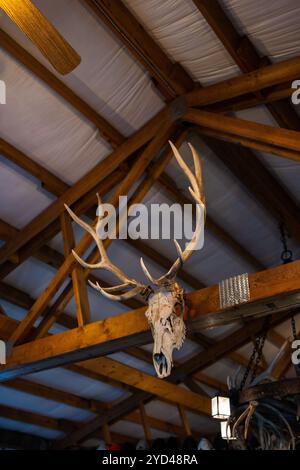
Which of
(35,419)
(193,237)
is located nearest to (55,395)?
(35,419)

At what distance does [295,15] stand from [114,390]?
6774 millimetres

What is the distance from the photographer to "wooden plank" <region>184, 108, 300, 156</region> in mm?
4133

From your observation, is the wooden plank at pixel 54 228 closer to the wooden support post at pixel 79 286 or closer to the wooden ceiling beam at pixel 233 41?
the wooden support post at pixel 79 286

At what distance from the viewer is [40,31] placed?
2836 mm

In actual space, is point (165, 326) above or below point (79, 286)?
below

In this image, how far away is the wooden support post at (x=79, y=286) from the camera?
15.4 feet

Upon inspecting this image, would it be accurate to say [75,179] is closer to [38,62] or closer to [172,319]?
[38,62]

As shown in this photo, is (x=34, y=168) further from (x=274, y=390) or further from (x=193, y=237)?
(x=274, y=390)

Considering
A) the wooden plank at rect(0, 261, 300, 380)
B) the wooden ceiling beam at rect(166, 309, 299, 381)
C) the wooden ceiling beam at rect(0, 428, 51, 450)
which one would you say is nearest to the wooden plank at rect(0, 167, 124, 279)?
the wooden plank at rect(0, 261, 300, 380)

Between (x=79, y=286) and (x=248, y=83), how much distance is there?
88.5 inches

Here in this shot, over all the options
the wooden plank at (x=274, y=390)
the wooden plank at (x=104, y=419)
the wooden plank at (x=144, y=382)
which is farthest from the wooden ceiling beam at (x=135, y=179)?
the wooden plank at (x=104, y=419)

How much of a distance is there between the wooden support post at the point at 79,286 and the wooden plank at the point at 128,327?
13 centimetres

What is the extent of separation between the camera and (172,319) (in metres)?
3.85

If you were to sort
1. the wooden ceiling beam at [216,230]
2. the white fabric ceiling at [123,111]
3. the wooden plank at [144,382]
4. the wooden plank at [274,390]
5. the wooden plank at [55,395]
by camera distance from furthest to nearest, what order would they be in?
1. the wooden plank at [55,395]
2. the wooden plank at [144,382]
3. the wooden ceiling beam at [216,230]
4. the wooden plank at [274,390]
5. the white fabric ceiling at [123,111]
